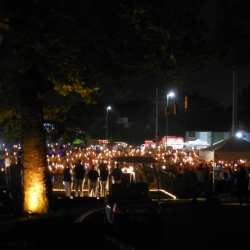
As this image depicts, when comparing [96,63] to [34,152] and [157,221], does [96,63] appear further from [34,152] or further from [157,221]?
[157,221]

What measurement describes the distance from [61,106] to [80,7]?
10.4m

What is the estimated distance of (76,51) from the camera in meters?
20.8

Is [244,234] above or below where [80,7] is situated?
below

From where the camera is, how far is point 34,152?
22078 millimetres

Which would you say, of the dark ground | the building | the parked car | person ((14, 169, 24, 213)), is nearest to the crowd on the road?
the dark ground

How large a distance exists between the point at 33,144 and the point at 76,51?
12.3 ft

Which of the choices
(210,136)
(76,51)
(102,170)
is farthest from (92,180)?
(210,136)

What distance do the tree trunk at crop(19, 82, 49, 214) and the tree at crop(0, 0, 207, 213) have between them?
0.12 ft

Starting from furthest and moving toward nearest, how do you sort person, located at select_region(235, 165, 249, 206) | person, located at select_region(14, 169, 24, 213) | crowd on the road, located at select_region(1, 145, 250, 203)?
crowd on the road, located at select_region(1, 145, 250, 203) → person, located at select_region(235, 165, 249, 206) → person, located at select_region(14, 169, 24, 213)

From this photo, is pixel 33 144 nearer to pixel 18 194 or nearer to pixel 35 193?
pixel 35 193

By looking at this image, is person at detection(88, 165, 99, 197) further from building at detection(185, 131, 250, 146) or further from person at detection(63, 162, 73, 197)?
building at detection(185, 131, 250, 146)

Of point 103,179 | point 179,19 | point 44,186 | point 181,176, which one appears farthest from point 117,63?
point 181,176

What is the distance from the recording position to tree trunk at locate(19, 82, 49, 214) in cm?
2206

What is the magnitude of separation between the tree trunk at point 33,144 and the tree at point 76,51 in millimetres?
35
